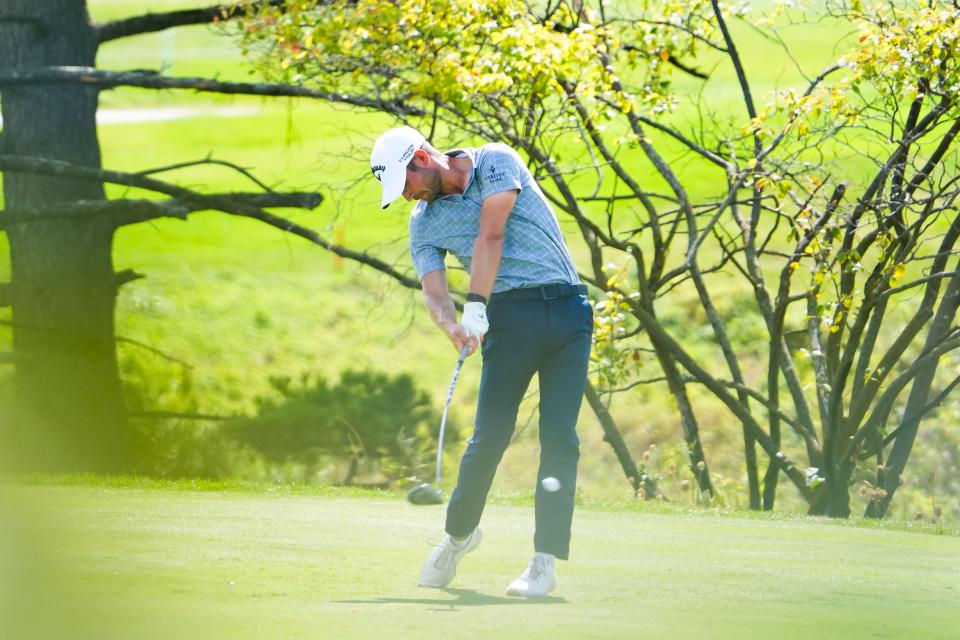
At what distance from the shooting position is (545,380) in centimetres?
489

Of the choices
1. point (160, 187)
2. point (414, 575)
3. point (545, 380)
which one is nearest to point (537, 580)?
point (414, 575)

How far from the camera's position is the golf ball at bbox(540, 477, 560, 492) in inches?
189

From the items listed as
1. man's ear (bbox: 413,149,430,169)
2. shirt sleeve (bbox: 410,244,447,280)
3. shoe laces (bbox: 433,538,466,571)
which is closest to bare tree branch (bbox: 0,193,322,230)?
shirt sleeve (bbox: 410,244,447,280)

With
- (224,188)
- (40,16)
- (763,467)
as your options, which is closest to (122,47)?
(224,188)

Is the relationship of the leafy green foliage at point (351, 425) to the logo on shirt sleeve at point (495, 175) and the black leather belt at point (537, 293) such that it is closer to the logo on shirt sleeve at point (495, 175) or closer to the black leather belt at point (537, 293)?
the black leather belt at point (537, 293)

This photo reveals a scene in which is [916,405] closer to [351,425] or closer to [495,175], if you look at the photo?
[495,175]

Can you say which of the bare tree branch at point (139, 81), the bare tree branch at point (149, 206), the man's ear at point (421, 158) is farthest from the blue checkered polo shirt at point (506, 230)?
the bare tree branch at point (149, 206)

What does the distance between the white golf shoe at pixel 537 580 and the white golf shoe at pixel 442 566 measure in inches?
10.1

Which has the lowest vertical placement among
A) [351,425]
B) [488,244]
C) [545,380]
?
[351,425]

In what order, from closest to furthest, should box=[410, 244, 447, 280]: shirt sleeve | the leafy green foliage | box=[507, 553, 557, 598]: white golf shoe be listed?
box=[507, 553, 557, 598]: white golf shoe → box=[410, 244, 447, 280]: shirt sleeve → the leafy green foliage

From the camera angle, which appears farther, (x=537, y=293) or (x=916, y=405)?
(x=916, y=405)

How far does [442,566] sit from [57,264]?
8.84 metres

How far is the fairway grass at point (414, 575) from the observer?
3850mm

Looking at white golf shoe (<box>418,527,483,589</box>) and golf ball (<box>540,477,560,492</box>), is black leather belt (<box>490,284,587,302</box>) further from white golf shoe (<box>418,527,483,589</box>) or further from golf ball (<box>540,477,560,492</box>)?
white golf shoe (<box>418,527,483,589</box>)
